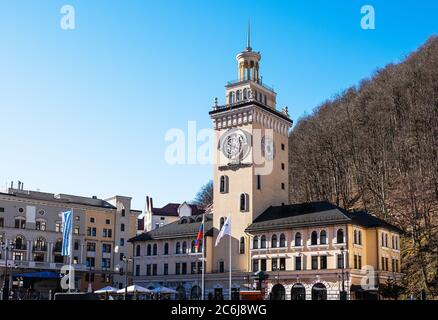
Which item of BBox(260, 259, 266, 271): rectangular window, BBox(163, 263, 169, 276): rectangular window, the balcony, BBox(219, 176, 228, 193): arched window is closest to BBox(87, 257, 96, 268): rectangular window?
the balcony

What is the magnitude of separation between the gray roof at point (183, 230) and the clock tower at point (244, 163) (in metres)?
2.94

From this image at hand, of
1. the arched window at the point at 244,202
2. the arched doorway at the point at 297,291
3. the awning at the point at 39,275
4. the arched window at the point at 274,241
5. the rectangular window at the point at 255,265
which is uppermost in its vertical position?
the arched window at the point at 244,202

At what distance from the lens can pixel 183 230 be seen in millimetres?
75750

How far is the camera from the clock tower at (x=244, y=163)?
69562 millimetres

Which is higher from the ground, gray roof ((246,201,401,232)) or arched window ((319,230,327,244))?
gray roof ((246,201,401,232))

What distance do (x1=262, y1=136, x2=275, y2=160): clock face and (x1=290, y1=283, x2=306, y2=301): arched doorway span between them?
16.9 meters

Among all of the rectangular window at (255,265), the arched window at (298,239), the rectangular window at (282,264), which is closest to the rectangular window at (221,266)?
the rectangular window at (255,265)

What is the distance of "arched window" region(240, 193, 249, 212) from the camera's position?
69512 millimetres

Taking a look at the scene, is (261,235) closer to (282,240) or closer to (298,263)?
(282,240)

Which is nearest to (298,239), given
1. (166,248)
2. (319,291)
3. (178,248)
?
(319,291)

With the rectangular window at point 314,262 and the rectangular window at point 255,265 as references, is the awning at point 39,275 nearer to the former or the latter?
the rectangular window at point 255,265

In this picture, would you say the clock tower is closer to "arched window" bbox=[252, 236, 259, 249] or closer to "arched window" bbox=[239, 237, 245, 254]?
"arched window" bbox=[239, 237, 245, 254]

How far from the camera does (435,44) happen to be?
311 ft
